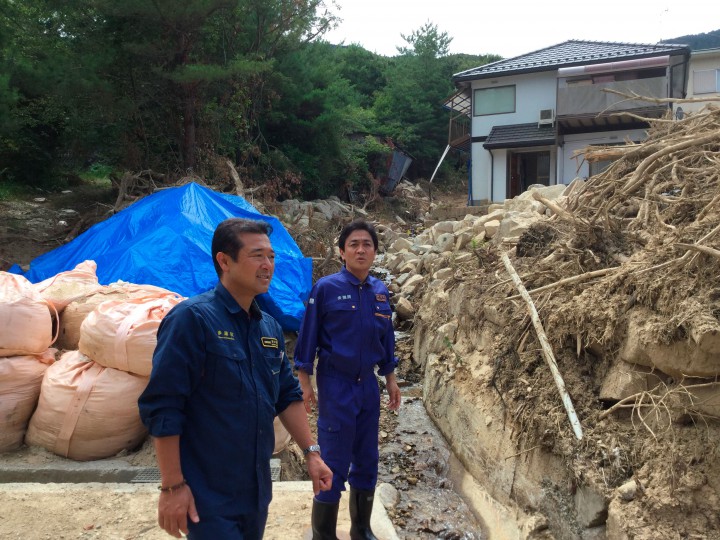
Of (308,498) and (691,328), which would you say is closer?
(691,328)

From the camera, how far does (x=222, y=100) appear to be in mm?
12617

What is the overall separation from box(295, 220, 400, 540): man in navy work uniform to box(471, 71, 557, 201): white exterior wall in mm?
15952

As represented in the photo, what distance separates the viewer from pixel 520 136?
58.2 ft

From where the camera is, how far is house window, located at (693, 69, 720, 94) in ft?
61.6

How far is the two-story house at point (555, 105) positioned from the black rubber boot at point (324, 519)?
560 inches

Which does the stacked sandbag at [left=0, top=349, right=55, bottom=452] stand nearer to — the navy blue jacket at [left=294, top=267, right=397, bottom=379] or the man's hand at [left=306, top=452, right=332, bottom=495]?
the navy blue jacket at [left=294, top=267, right=397, bottom=379]

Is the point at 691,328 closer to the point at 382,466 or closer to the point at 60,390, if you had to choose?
the point at 382,466

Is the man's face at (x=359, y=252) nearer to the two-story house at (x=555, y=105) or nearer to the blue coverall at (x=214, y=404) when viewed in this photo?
the blue coverall at (x=214, y=404)

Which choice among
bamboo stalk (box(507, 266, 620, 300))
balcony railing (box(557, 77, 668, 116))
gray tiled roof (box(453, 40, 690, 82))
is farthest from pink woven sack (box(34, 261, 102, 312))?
gray tiled roof (box(453, 40, 690, 82))

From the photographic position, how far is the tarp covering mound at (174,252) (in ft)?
19.1

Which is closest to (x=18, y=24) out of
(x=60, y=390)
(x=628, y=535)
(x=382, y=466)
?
(x=60, y=390)

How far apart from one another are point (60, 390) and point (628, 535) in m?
3.28

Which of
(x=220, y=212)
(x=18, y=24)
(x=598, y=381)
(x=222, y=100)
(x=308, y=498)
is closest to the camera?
(x=308, y=498)

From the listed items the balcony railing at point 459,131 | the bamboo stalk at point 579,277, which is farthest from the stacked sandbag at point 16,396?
the balcony railing at point 459,131
